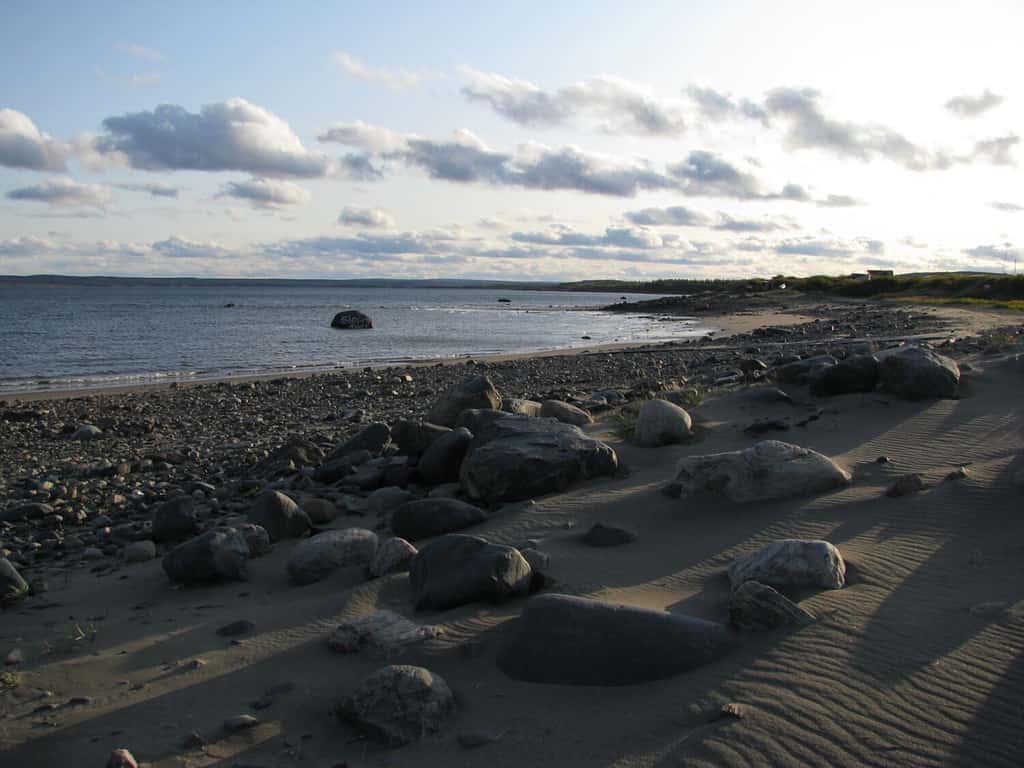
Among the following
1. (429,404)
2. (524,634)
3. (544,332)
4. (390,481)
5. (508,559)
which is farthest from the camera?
(544,332)

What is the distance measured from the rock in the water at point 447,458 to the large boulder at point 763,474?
7.24 feet

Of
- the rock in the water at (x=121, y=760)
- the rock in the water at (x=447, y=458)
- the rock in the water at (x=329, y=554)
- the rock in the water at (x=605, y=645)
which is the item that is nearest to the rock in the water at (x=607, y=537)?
the rock in the water at (x=329, y=554)

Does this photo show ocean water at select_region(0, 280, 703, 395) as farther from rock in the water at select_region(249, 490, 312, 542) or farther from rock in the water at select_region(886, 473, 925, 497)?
rock in the water at select_region(886, 473, 925, 497)

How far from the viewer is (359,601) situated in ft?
16.4

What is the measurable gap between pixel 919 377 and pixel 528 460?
4.81 meters

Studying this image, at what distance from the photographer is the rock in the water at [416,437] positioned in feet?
28.3

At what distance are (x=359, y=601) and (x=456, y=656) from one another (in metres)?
1.09

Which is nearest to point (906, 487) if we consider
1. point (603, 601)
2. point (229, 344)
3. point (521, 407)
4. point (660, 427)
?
point (660, 427)

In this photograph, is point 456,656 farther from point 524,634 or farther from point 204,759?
point 204,759

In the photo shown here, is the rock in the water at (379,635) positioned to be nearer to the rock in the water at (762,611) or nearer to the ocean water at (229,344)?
the rock in the water at (762,611)

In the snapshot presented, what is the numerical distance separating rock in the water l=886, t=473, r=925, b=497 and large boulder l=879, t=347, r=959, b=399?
125 inches

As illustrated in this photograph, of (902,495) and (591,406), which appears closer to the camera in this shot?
(902,495)

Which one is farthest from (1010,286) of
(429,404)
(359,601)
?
(359,601)

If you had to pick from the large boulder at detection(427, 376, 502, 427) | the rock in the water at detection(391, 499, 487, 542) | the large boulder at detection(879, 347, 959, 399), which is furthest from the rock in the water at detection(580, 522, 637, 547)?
the large boulder at detection(879, 347, 959, 399)
